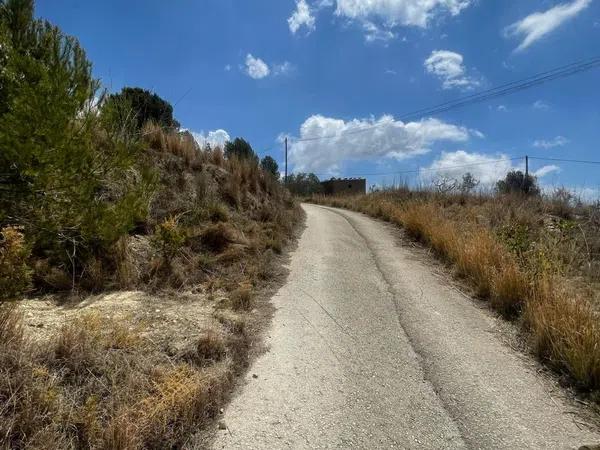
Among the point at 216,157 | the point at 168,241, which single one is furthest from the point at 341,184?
the point at 168,241

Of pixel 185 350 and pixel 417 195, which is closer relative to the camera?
pixel 185 350

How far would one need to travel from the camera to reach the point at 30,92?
360 cm

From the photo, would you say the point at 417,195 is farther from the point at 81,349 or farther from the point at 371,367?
the point at 81,349

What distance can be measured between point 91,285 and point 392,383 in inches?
164

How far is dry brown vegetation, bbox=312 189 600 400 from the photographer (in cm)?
423

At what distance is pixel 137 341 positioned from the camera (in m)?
3.98

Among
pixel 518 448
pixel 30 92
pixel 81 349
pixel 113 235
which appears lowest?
pixel 518 448

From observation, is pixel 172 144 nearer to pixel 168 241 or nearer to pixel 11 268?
pixel 168 241

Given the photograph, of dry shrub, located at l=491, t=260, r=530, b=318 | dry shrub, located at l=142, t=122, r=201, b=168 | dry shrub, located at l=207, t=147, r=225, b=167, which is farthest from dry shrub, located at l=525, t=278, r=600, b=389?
dry shrub, located at l=207, t=147, r=225, b=167

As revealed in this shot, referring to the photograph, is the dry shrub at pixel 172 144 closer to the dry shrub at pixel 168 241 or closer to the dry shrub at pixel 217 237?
the dry shrub at pixel 217 237

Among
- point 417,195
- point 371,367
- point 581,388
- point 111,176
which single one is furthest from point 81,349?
point 417,195

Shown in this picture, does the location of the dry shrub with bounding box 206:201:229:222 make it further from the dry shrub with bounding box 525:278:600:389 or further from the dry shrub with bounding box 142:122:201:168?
the dry shrub with bounding box 525:278:600:389

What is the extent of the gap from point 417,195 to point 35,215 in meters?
15.4

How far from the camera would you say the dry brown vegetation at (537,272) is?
4230mm
